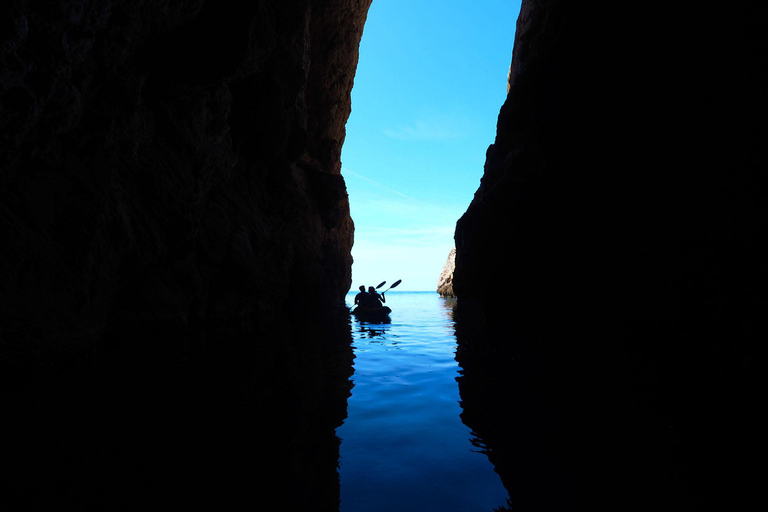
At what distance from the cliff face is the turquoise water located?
5679 millimetres

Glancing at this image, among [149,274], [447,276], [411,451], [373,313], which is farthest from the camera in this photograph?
[447,276]

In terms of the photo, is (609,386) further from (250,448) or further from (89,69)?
(89,69)

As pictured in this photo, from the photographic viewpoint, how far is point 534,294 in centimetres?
1074

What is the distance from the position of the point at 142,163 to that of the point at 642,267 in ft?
39.1

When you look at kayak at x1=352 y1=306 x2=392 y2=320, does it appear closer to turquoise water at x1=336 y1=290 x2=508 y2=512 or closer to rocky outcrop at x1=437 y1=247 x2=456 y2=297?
turquoise water at x1=336 y1=290 x2=508 y2=512

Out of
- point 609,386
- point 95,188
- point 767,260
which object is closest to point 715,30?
point 767,260

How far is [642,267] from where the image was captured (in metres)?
6.64

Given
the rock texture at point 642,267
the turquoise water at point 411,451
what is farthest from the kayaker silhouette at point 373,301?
the turquoise water at point 411,451

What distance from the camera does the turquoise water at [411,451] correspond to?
2486 mm

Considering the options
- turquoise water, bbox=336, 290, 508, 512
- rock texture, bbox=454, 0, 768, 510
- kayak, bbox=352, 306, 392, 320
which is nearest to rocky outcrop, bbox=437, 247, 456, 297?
kayak, bbox=352, 306, 392, 320

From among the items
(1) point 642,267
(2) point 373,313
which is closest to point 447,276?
(2) point 373,313

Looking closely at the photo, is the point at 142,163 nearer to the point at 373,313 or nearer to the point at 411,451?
the point at 411,451

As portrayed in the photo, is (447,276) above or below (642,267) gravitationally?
above

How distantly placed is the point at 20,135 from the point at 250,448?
564cm
